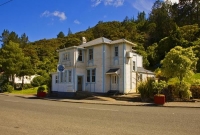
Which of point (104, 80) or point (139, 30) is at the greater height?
point (139, 30)

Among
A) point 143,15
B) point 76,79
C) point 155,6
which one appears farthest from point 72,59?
point 143,15

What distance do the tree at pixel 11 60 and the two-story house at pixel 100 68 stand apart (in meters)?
17.7

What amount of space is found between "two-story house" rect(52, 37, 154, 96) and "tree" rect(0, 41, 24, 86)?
17.7m

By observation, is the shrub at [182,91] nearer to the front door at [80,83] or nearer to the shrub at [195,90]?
the shrub at [195,90]

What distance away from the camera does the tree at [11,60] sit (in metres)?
47.2

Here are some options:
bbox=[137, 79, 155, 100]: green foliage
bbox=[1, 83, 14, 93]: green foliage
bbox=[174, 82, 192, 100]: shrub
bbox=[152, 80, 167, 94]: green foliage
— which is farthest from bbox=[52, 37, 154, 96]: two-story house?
bbox=[1, 83, 14, 93]: green foliage

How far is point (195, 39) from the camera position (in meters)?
57.8

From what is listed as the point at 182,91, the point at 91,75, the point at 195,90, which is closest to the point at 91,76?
the point at 91,75

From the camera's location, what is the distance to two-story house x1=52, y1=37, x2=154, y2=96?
93.8 feet

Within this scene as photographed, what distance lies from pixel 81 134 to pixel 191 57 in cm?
1819

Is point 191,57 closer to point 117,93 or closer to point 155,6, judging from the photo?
point 117,93

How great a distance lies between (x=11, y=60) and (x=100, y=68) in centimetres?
2554

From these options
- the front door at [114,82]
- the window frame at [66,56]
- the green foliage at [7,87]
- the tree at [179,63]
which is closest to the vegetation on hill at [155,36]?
the green foliage at [7,87]

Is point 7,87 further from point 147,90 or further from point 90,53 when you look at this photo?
point 147,90
